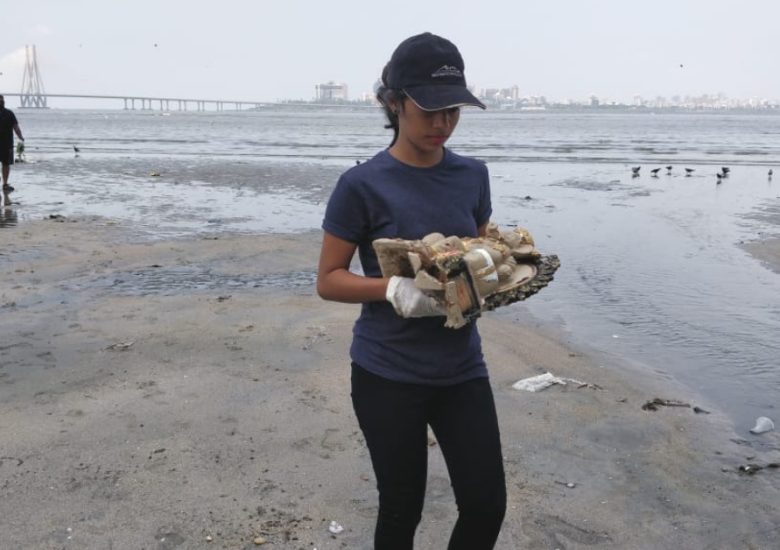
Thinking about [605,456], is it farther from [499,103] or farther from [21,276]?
[499,103]

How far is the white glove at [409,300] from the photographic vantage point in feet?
7.13

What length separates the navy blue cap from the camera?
2283mm

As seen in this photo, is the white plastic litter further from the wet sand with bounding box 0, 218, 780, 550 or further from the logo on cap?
the logo on cap

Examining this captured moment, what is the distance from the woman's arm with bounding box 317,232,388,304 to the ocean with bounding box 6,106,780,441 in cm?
336

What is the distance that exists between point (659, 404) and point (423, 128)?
11.4 ft

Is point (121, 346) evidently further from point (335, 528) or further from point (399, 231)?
point (399, 231)

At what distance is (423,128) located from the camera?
7.61ft

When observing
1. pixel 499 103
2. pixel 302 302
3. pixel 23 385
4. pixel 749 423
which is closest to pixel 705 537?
pixel 749 423

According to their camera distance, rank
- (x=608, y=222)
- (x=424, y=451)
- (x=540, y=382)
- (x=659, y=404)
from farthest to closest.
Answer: (x=608, y=222), (x=540, y=382), (x=659, y=404), (x=424, y=451)

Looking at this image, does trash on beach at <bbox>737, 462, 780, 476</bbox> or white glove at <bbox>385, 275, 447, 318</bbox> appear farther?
trash on beach at <bbox>737, 462, 780, 476</bbox>

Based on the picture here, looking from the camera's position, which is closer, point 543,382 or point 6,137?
point 543,382

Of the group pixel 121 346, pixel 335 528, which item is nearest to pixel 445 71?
pixel 335 528

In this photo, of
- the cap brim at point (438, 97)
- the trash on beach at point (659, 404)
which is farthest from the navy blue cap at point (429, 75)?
the trash on beach at point (659, 404)

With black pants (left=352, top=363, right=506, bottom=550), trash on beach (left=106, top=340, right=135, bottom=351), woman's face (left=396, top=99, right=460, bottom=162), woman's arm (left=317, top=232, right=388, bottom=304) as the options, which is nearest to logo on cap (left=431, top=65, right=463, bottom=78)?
woman's face (left=396, top=99, right=460, bottom=162)
